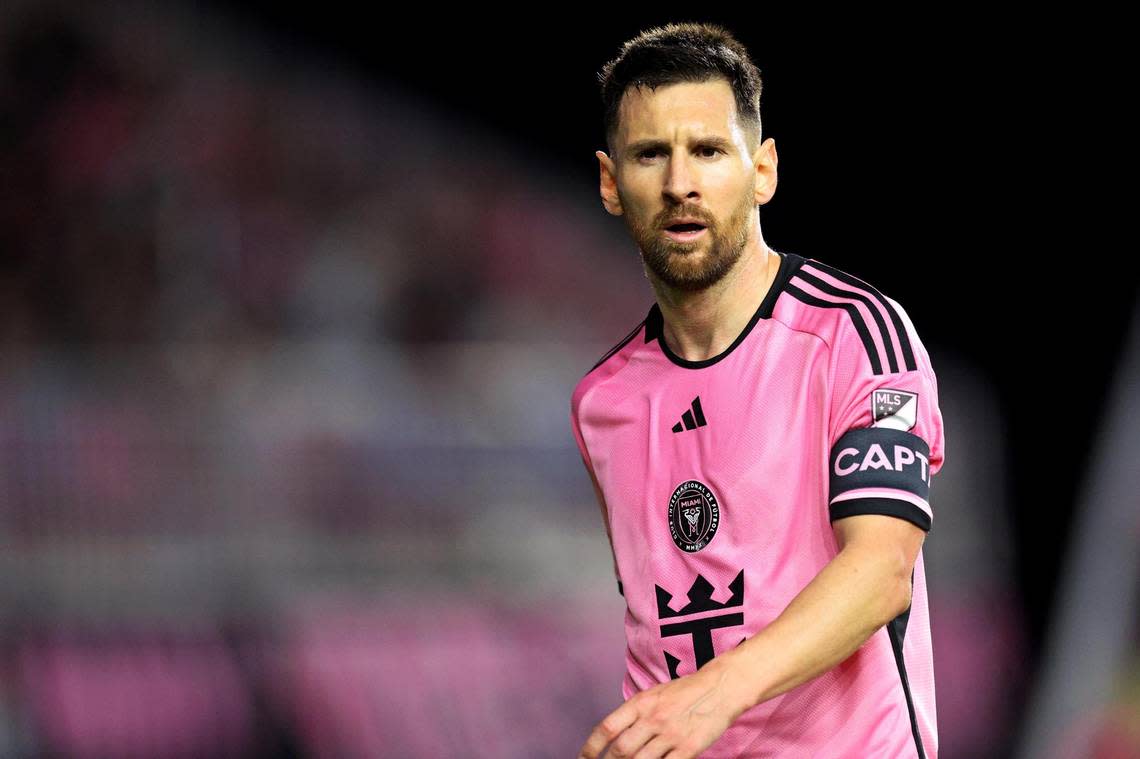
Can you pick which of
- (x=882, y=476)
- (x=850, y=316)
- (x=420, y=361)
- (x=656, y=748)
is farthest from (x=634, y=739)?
(x=420, y=361)

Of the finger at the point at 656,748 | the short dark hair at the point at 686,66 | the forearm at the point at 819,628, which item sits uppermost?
the short dark hair at the point at 686,66

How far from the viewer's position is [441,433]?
5.47m

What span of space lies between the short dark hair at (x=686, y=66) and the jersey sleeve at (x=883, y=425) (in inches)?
14.3

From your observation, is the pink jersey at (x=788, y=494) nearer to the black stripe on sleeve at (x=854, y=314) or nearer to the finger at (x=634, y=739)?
the black stripe on sleeve at (x=854, y=314)

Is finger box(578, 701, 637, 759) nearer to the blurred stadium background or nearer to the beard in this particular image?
the beard

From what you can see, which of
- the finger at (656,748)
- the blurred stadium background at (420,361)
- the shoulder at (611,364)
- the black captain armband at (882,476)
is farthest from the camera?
the blurred stadium background at (420,361)

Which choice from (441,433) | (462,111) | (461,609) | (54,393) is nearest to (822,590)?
(461,609)

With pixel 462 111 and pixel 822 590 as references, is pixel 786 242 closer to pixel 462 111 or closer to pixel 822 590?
pixel 462 111

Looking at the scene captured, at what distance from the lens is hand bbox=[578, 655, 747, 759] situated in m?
1.45

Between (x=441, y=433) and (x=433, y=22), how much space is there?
2133mm

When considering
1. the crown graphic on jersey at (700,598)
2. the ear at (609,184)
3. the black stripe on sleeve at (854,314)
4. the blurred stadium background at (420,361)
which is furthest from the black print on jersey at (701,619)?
the blurred stadium background at (420,361)

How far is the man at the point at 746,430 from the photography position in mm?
1797

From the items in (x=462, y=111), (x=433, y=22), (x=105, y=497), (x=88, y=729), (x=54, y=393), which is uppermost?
(x=433, y=22)

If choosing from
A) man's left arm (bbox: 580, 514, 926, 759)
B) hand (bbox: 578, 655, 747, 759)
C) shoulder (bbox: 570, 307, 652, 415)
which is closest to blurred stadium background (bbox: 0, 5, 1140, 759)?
shoulder (bbox: 570, 307, 652, 415)
